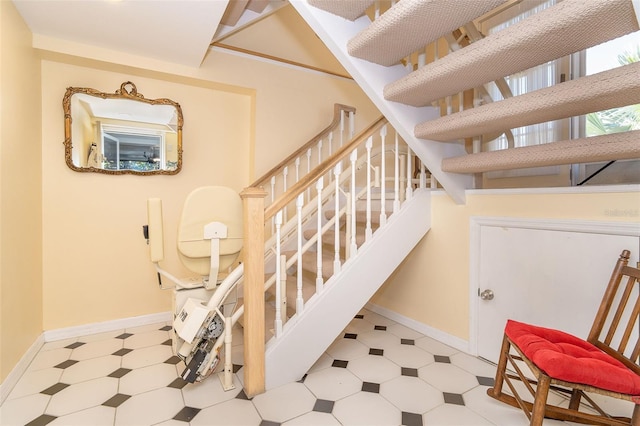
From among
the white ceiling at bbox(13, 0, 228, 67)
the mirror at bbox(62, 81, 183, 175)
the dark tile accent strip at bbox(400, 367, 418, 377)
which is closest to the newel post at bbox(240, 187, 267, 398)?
the dark tile accent strip at bbox(400, 367, 418, 377)

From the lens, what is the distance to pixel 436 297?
273 centimetres

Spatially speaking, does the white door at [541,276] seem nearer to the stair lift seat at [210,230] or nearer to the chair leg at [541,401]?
the chair leg at [541,401]

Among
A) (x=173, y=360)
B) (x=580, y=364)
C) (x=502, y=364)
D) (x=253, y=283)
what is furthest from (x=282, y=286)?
(x=580, y=364)

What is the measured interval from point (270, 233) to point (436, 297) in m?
1.71

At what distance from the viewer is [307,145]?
3.46 metres

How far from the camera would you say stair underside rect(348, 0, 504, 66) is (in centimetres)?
134

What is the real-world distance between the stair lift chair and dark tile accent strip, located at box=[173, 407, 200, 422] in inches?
5.7

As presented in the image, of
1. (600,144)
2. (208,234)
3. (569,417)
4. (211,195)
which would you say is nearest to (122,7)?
(211,195)

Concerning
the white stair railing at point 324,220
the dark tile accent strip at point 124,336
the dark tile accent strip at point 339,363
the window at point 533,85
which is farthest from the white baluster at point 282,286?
the window at point 533,85

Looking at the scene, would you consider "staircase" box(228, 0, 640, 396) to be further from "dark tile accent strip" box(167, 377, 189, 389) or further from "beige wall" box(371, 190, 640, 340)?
"dark tile accent strip" box(167, 377, 189, 389)

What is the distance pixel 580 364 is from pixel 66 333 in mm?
3592

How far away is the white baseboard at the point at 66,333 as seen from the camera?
1.95 metres

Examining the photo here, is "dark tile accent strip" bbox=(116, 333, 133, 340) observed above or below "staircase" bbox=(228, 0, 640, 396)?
below

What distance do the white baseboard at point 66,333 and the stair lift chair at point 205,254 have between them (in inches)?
40.3
